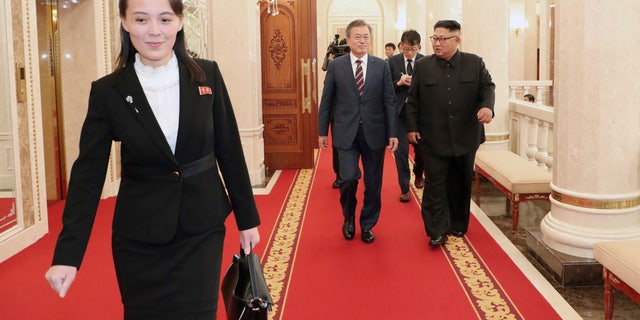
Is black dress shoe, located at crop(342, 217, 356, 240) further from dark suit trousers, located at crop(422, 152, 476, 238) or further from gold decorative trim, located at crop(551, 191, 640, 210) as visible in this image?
gold decorative trim, located at crop(551, 191, 640, 210)

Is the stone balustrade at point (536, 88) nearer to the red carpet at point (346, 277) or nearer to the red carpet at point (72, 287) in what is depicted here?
the red carpet at point (346, 277)

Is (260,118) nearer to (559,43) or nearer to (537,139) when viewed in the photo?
(537,139)

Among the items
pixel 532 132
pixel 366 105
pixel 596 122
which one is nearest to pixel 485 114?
pixel 596 122

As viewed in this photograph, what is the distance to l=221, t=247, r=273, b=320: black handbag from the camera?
7.24ft

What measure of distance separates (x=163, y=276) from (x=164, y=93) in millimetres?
583

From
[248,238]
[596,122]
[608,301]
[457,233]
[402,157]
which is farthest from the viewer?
[402,157]

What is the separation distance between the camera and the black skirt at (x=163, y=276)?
233 cm

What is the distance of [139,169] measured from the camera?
231 centimetres

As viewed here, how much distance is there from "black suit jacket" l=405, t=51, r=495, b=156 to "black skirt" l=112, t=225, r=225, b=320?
3412 mm

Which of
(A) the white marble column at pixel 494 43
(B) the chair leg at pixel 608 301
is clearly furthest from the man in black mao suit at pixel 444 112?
(A) the white marble column at pixel 494 43

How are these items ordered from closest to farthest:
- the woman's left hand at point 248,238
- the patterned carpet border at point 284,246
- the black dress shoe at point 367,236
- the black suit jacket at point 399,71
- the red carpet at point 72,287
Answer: the woman's left hand at point 248,238
the red carpet at point 72,287
the patterned carpet border at point 284,246
the black dress shoe at point 367,236
the black suit jacket at point 399,71

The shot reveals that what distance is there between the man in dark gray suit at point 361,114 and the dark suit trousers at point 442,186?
38 centimetres

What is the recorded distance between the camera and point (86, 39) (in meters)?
7.64

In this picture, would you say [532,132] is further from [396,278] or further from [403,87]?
[396,278]
